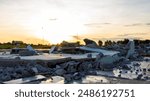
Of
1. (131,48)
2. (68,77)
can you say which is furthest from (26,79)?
(131,48)

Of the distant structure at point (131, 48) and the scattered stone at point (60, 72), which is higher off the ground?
the distant structure at point (131, 48)

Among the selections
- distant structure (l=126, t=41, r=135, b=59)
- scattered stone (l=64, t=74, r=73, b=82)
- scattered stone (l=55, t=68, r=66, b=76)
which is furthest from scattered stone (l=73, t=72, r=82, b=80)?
distant structure (l=126, t=41, r=135, b=59)

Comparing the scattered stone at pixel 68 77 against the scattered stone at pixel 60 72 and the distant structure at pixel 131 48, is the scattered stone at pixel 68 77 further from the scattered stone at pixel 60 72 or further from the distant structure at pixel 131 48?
the distant structure at pixel 131 48

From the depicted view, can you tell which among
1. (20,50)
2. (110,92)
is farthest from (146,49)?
(110,92)

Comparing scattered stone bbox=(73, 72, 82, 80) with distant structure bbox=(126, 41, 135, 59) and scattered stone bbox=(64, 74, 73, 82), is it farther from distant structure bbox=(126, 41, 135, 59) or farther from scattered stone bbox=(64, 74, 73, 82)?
distant structure bbox=(126, 41, 135, 59)

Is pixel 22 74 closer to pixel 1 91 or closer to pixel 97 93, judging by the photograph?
pixel 1 91

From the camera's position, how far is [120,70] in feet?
10.7

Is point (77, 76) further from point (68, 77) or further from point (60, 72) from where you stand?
point (60, 72)

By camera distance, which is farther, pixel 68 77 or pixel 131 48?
pixel 131 48

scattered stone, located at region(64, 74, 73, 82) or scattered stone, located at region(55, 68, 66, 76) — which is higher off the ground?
scattered stone, located at region(55, 68, 66, 76)

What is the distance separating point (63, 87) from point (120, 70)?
3.28 ft

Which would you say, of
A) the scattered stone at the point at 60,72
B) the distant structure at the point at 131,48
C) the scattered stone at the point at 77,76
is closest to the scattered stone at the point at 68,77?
the scattered stone at the point at 77,76

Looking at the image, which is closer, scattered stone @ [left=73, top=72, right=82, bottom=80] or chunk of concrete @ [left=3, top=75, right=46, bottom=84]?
chunk of concrete @ [left=3, top=75, right=46, bottom=84]

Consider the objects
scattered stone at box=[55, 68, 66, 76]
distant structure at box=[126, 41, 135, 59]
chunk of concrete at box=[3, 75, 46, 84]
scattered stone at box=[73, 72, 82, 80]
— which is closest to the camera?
chunk of concrete at box=[3, 75, 46, 84]
